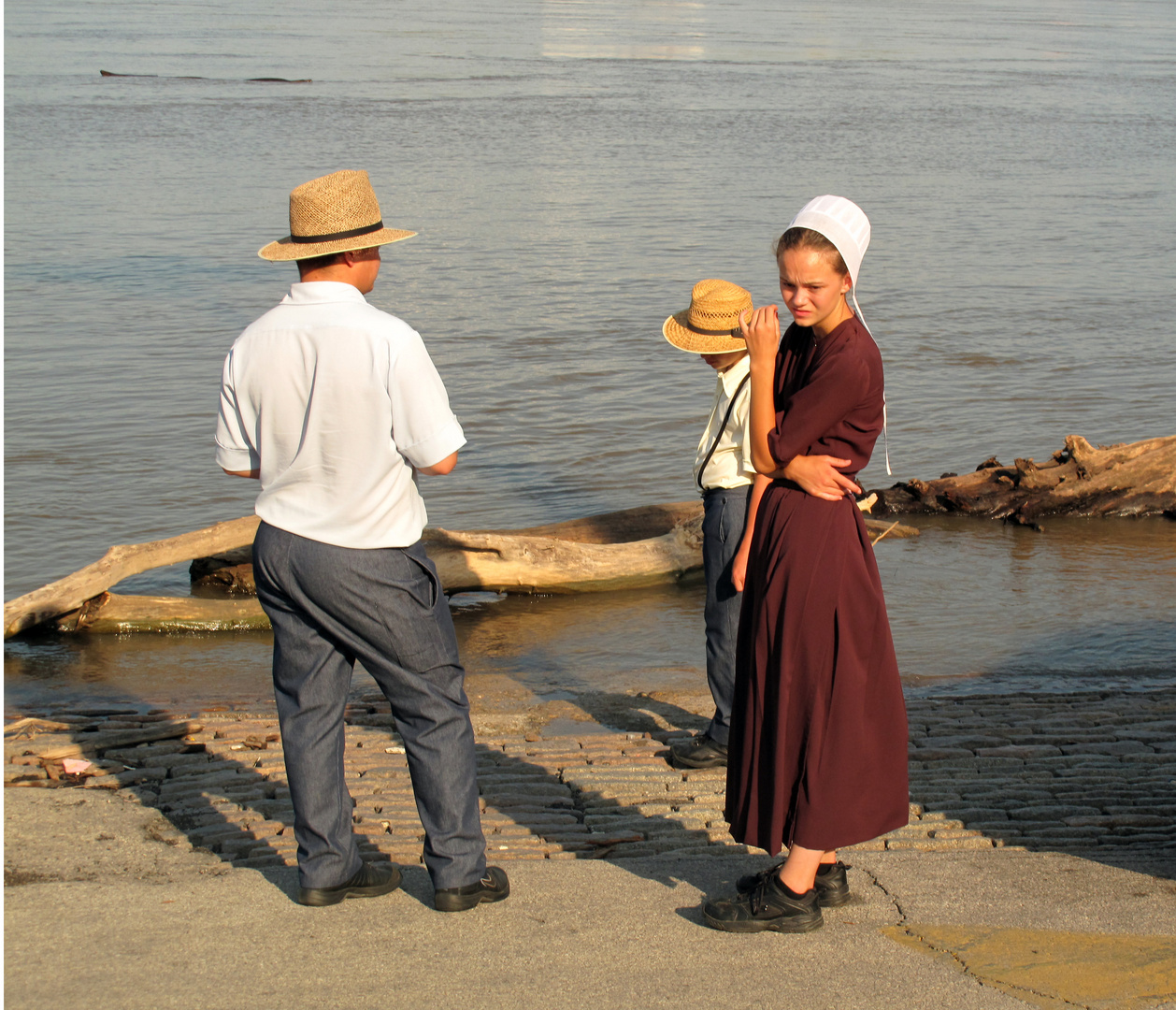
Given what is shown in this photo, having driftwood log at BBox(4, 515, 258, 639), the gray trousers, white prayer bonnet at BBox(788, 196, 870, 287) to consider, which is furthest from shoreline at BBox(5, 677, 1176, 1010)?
driftwood log at BBox(4, 515, 258, 639)

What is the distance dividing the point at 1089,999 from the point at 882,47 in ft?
209

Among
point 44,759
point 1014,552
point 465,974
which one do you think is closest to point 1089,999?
point 465,974

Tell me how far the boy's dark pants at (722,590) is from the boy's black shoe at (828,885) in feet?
4.15

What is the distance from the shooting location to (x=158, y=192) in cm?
2456

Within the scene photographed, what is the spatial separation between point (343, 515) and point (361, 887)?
1179 millimetres

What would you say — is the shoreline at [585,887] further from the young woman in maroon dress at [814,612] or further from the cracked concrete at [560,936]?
the young woman in maroon dress at [814,612]

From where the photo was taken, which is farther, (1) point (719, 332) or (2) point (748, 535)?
(1) point (719, 332)

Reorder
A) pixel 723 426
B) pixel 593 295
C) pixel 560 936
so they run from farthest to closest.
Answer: pixel 593 295, pixel 723 426, pixel 560 936

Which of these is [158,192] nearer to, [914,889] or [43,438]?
[43,438]

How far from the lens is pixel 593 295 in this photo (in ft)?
59.5

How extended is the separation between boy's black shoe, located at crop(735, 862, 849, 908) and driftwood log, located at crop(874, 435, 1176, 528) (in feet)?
22.3

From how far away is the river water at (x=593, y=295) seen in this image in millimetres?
8414

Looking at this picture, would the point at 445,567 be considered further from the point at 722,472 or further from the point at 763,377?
the point at 763,377

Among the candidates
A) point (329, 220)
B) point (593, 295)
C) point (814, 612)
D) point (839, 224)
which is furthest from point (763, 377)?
point (593, 295)
